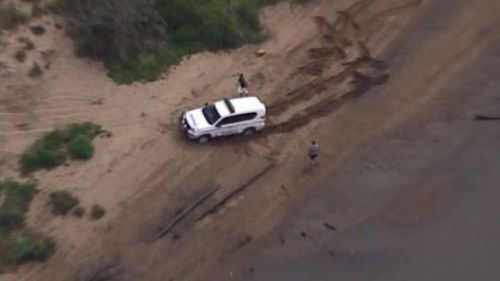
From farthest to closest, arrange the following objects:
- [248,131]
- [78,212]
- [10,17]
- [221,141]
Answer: [10,17], [248,131], [221,141], [78,212]

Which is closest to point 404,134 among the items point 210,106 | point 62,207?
point 210,106

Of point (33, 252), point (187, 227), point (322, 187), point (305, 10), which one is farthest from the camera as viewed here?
point (305, 10)

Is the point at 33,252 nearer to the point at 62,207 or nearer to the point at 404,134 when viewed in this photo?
the point at 62,207

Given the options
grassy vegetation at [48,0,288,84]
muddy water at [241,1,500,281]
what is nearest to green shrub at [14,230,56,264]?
muddy water at [241,1,500,281]

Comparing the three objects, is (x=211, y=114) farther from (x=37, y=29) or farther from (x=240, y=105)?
(x=37, y=29)

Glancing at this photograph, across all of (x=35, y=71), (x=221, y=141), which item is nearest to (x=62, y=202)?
(x=35, y=71)

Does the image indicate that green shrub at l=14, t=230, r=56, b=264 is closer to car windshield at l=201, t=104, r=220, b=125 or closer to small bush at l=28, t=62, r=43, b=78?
small bush at l=28, t=62, r=43, b=78
